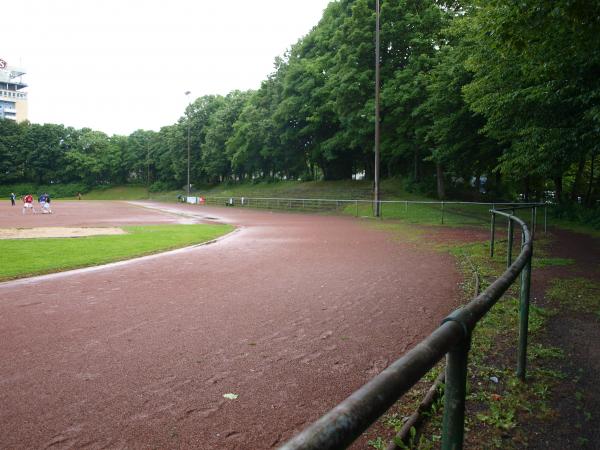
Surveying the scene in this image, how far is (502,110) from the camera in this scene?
1600cm

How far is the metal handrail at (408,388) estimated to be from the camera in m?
0.89

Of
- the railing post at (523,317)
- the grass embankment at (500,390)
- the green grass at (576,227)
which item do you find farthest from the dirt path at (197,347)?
the green grass at (576,227)

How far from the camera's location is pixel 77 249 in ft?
40.3

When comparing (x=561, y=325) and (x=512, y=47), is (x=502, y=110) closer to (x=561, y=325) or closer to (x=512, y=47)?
(x=512, y=47)

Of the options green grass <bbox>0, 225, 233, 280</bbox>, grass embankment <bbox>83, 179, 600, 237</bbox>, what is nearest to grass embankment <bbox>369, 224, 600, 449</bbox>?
green grass <bbox>0, 225, 233, 280</bbox>

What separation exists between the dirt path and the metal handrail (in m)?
1.78

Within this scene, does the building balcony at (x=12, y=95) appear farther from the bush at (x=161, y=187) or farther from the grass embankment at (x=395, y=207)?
the grass embankment at (x=395, y=207)

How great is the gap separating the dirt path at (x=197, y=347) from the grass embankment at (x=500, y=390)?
0.55m

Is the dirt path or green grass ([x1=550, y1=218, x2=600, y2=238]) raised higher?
green grass ([x1=550, y1=218, x2=600, y2=238])

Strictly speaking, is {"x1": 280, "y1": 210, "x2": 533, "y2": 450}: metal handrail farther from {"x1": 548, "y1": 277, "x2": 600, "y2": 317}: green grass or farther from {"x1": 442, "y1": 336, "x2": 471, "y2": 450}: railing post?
{"x1": 548, "y1": 277, "x2": 600, "y2": 317}: green grass

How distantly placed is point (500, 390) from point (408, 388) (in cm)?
303

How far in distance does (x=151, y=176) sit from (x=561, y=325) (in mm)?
96656

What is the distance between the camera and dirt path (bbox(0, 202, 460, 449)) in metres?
3.12

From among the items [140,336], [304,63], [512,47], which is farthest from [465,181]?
[140,336]
